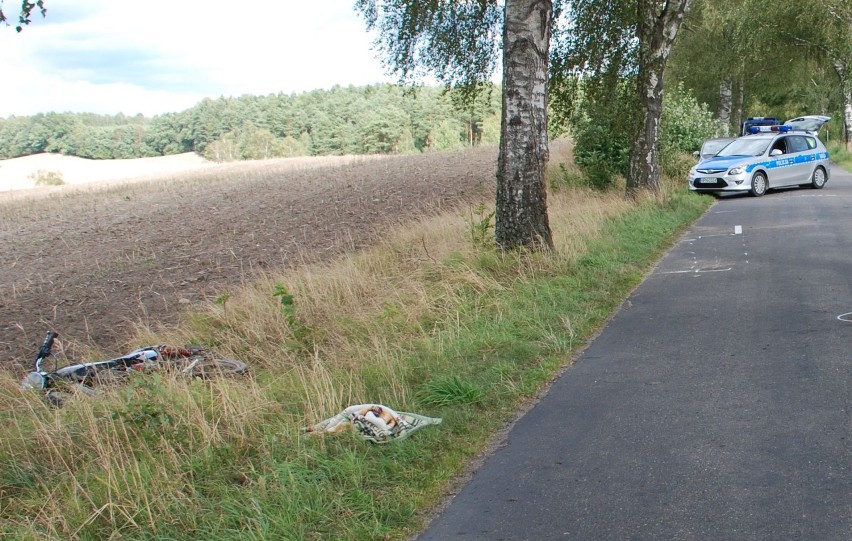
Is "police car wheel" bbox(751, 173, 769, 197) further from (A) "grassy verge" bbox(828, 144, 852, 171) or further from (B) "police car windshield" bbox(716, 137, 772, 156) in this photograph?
(A) "grassy verge" bbox(828, 144, 852, 171)

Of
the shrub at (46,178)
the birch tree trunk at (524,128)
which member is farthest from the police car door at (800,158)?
the shrub at (46,178)

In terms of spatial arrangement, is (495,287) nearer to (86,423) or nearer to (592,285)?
(592,285)

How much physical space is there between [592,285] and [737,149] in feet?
51.2

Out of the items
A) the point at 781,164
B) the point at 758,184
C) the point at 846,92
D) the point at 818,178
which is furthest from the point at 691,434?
the point at 846,92

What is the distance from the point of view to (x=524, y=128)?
11.5 metres

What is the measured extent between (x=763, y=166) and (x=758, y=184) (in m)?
0.52

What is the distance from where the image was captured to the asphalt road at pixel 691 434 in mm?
4148

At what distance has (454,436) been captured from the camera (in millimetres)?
5535

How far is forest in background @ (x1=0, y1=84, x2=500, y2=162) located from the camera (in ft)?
385

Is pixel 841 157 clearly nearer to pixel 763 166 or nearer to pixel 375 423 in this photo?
pixel 763 166

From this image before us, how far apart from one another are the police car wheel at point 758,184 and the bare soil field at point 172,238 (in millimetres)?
7297

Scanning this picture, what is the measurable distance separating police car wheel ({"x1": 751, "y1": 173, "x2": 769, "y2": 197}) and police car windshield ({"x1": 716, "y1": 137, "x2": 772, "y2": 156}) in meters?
0.69

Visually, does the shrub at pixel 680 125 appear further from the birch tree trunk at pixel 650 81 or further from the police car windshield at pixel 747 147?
the birch tree trunk at pixel 650 81

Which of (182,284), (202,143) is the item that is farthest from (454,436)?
(202,143)
